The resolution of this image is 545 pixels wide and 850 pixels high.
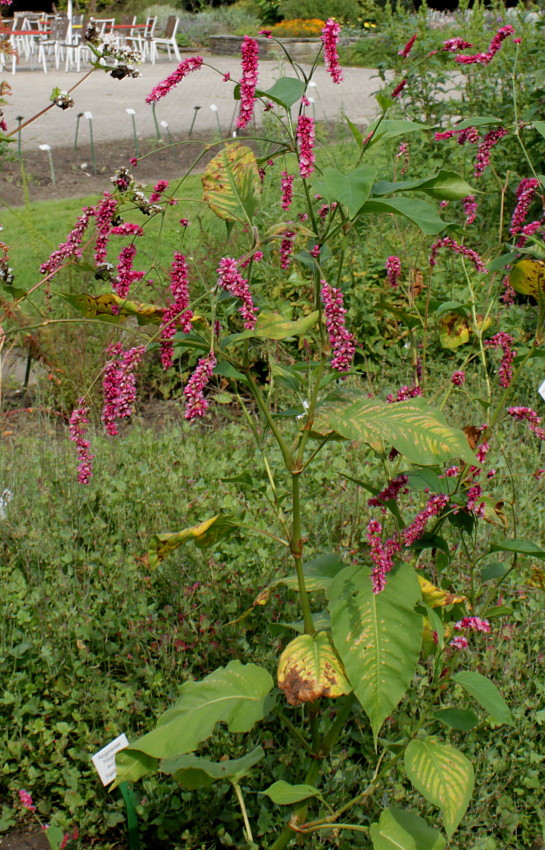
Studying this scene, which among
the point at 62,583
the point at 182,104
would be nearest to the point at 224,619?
the point at 62,583

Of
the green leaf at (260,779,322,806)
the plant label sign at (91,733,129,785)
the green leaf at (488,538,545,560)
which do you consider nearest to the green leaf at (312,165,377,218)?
the green leaf at (488,538,545,560)

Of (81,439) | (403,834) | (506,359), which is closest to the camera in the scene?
(403,834)

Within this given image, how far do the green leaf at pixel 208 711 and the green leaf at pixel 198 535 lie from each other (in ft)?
0.88

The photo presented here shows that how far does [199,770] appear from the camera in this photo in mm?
1785

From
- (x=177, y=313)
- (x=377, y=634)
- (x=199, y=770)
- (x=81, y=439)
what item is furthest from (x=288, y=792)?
(x=177, y=313)

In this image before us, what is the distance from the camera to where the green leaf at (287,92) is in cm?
163

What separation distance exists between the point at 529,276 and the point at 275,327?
65cm

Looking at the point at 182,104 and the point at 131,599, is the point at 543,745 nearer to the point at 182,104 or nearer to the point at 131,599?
the point at 131,599

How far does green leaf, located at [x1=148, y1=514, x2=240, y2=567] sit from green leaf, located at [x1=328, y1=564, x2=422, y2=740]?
273 mm

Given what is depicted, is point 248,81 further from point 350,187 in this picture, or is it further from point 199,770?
point 199,770

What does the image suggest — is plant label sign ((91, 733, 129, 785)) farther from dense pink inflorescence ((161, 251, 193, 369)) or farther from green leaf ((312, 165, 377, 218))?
green leaf ((312, 165, 377, 218))

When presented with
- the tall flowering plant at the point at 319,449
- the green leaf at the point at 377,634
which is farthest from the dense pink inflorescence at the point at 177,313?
the green leaf at the point at 377,634

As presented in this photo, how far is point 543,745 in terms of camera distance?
2.40m

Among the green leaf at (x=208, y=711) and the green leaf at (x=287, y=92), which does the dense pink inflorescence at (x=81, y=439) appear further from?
the green leaf at (x=287, y=92)
